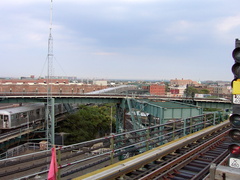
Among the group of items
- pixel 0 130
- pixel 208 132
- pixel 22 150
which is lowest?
pixel 22 150

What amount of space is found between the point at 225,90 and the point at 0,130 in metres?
154

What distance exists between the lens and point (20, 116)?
33438 millimetres

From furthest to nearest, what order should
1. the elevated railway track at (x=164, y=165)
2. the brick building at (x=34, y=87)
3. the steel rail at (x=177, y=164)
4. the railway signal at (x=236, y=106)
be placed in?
the brick building at (x=34, y=87) → the steel rail at (x=177, y=164) → the elevated railway track at (x=164, y=165) → the railway signal at (x=236, y=106)

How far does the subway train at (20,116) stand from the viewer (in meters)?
30.6

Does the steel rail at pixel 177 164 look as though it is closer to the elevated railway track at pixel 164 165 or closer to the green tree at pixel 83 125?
the elevated railway track at pixel 164 165

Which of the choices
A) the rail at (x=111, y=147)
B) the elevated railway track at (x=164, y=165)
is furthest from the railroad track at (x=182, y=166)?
the rail at (x=111, y=147)

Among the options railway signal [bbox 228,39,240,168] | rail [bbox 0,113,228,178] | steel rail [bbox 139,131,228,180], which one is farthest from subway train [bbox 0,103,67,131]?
railway signal [bbox 228,39,240,168]

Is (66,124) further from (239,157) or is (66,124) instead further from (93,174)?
(239,157)

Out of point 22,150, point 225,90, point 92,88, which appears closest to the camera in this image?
point 22,150

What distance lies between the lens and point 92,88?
99562 millimetres

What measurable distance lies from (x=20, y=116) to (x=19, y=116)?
0.74 feet

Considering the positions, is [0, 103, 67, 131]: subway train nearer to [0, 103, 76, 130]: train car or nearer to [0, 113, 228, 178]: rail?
[0, 103, 76, 130]: train car

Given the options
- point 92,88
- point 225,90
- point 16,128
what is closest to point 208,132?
point 16,128

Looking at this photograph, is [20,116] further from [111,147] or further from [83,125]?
[111,147]
